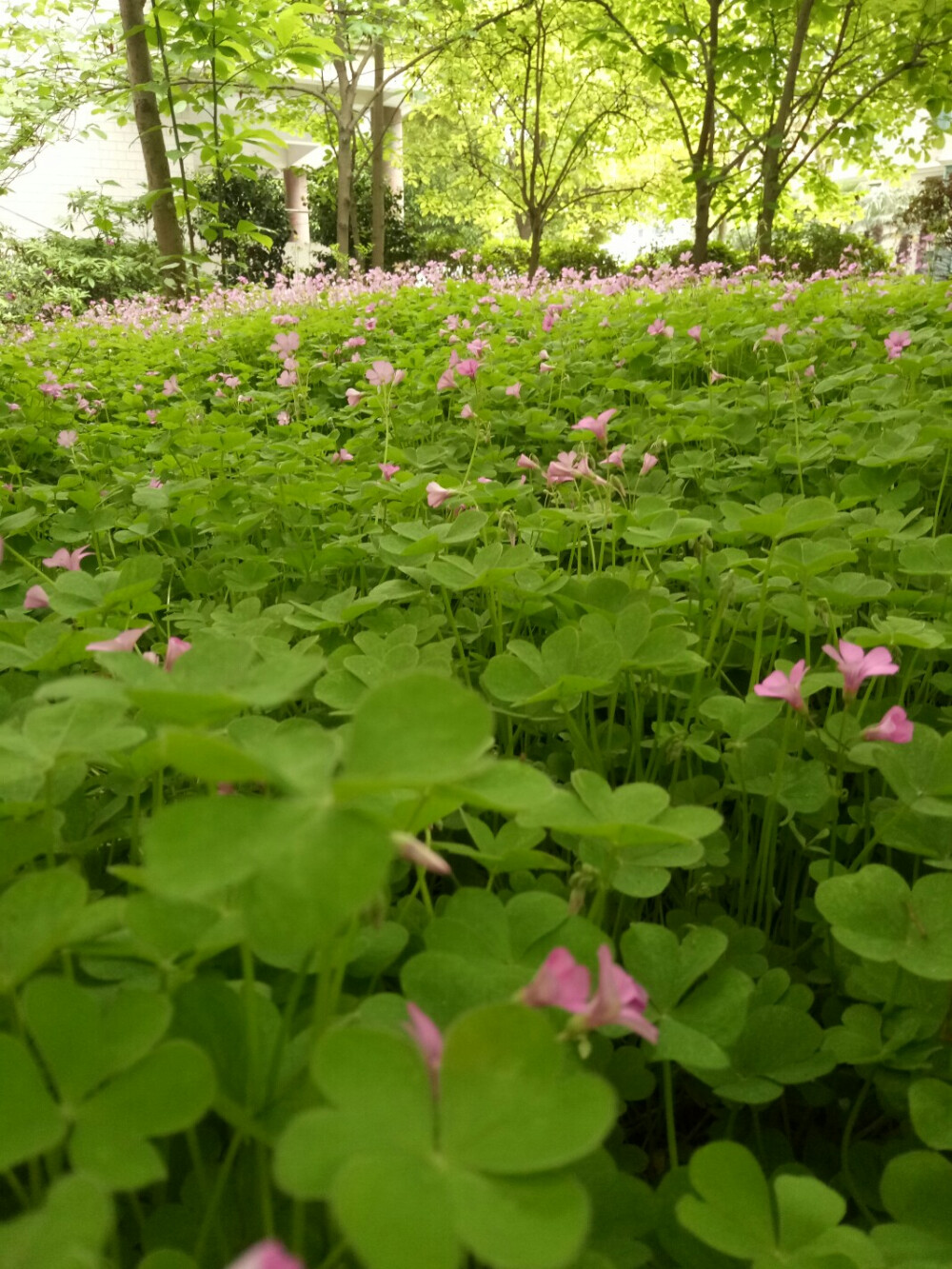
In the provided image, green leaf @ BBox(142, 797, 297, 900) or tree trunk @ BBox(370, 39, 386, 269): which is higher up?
tree trunk @ BBox(370, 39, 386, 269)

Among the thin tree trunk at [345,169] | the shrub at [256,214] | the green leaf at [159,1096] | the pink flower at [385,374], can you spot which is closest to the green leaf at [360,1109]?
the green leaf at [159,1096]

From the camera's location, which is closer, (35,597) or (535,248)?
(35,597)

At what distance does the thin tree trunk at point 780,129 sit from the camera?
23.1 ft

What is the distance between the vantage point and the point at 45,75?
8.33 metres

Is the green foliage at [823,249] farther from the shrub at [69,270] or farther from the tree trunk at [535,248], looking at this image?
the shrub at [69,270]

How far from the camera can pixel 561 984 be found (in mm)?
567

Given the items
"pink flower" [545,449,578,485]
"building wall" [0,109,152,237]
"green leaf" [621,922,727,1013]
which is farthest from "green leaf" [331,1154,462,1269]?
"building wall" [0,109,152,237]

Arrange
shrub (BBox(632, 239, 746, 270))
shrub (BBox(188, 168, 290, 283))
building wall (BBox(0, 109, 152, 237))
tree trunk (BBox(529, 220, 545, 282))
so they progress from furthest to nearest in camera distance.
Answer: building wall (BBox(0, 109, 152, 237))
shrub (BBox(188, 168, 290, 283))
shrub (BBox(632, 239, 746, 270))
tree trunk (BBox(529, 220, 545, 282))

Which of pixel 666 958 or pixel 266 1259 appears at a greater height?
pixel 266 1259

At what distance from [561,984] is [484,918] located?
24 cm

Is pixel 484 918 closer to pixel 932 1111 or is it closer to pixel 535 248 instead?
pixel 932 1111

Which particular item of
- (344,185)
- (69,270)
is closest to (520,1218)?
(344,185)

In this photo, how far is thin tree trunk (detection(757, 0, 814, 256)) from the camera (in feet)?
23.1

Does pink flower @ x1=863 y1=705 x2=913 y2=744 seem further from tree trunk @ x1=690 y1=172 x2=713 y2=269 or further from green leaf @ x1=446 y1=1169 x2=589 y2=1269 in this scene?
tree trunk @ x1=690 y1=172 x2=713 y2=269
